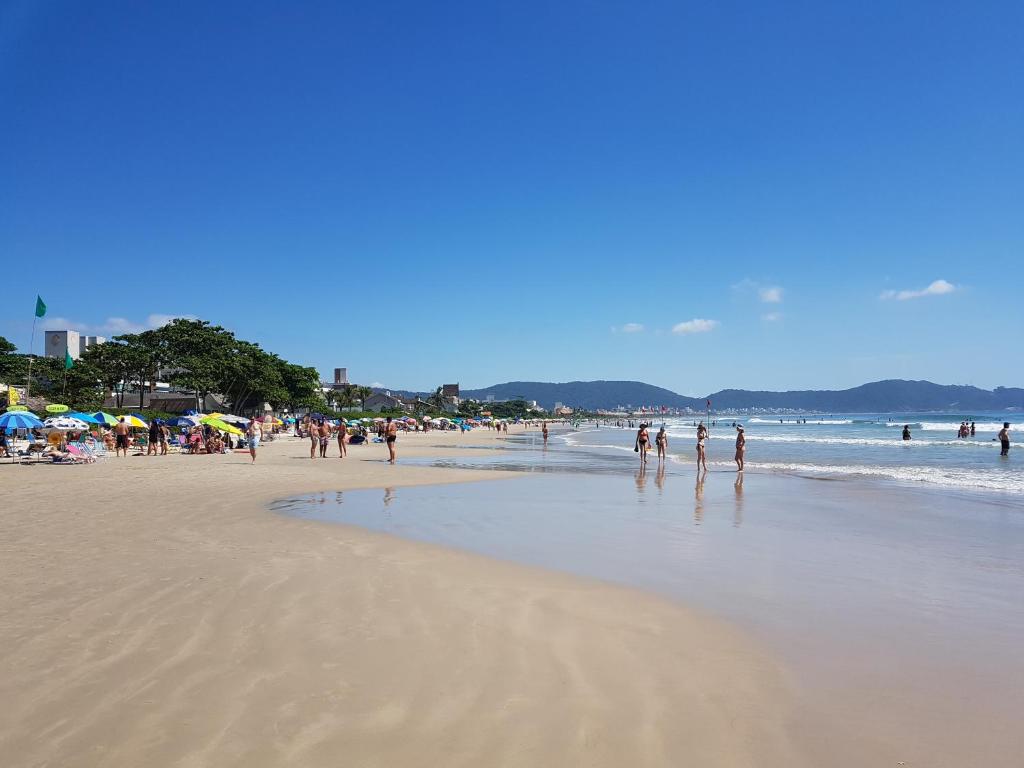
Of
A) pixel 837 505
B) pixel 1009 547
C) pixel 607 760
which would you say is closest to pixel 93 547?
pixel 607 760

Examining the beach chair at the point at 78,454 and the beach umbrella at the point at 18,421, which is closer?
the beach chair at the point at 78,454

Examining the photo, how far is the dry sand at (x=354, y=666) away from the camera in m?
3.21

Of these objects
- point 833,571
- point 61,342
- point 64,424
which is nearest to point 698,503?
point 833,571

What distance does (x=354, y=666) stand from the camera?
13.8 ft

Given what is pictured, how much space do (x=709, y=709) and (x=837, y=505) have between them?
11.5 m

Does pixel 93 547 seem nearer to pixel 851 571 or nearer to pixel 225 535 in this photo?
pixel 225 535

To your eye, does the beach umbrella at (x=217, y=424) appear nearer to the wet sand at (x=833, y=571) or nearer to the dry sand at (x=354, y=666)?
the wet sand at (x=833, y=571)

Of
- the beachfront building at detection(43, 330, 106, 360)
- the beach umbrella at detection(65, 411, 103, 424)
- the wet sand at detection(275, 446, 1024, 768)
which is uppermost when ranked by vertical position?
the beachfront building at detection(43, 330, 106, 360)

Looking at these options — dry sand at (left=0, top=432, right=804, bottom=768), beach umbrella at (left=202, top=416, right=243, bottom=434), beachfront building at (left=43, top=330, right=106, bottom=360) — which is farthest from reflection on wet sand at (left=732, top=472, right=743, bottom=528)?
beachfront building at (left=43, top=330, right=106, bottom=360)

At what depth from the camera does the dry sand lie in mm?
3213

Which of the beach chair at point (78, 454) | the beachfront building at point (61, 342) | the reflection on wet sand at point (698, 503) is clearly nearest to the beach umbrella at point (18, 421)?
the beach chair at point (78, 454)

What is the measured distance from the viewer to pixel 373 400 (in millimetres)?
127562

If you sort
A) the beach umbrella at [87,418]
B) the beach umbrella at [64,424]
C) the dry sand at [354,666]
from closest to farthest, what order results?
the dry sand at [354,666]
the beach umbrella at [64,424]
the beach umbrella at [87,418]

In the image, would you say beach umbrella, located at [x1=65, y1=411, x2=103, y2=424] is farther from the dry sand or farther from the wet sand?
the dry sand
